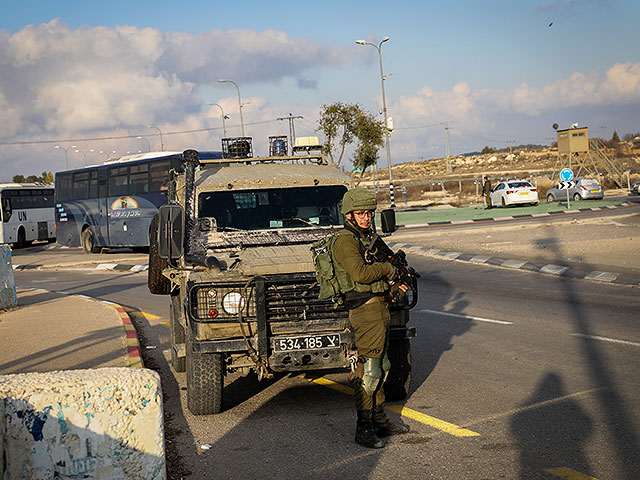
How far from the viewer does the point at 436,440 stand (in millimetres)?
5902

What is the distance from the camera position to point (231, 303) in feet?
21.6

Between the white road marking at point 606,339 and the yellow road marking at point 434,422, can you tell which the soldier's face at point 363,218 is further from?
the white road marking at point 606,339

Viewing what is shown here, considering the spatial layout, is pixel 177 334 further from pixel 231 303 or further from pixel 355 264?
pixel 355 264

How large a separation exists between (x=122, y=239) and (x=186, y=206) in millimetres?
23584

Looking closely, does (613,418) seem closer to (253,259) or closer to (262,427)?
(262,427)

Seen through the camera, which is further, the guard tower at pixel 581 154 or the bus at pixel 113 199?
the guard tower at pixel 581 154

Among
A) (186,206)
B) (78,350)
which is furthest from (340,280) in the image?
(78,350)

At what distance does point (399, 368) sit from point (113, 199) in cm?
2622

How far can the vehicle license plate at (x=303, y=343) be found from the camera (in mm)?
6461

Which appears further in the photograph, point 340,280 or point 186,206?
point 186,206

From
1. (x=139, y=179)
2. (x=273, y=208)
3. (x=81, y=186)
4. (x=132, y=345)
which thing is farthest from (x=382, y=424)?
(x=81, y=186)

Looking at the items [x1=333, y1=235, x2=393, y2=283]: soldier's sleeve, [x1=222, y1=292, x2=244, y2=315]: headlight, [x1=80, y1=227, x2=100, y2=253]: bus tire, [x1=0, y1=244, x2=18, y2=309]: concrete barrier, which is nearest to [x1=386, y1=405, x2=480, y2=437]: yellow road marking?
[x1=333, y1=235, x2=393, y2=283]: soldier's sleeve

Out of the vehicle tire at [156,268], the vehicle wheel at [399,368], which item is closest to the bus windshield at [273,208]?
the vehicle tire at [156,268]

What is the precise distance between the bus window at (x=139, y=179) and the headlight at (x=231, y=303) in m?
23.7
